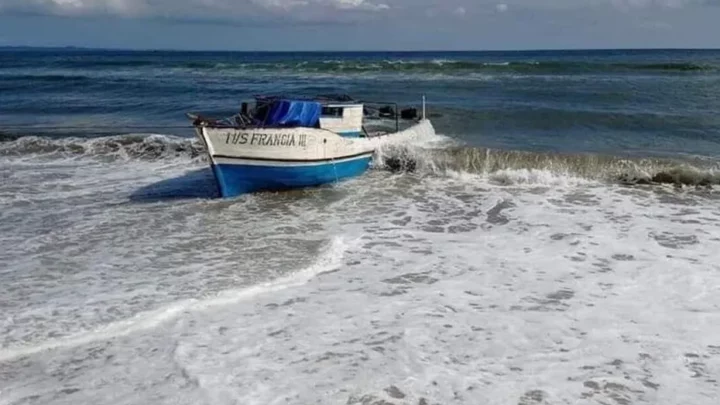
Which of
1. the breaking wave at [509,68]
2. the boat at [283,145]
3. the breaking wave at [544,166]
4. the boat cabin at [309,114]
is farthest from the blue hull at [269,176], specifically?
the breaking wave at [509,68]

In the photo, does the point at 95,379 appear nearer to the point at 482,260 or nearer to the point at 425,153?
the point at 482,260

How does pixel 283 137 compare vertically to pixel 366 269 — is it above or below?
above

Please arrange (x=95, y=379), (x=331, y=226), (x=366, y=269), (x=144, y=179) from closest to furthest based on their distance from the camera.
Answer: (x=95, y=379) < (x=366, y=269) < (x=331, y=226) < (x=144, y=179)

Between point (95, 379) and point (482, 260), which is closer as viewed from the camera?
point (95, 379)

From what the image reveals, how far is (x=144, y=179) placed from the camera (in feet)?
55.3

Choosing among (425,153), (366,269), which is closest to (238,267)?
(366,269)

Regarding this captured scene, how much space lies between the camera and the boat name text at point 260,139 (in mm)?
14047

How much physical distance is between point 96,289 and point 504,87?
106 ft

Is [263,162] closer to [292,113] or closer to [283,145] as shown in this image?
[283,145]

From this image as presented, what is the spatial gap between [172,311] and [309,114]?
7996mm

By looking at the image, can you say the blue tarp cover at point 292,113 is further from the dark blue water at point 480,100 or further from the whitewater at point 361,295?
the dark blue water at point 480,100

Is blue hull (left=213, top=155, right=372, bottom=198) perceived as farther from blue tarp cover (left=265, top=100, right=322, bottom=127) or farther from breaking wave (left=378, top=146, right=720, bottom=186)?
breaking wave (left=378, top=146, right=720, bottom=186)

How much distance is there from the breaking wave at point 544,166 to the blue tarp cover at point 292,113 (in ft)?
8.23

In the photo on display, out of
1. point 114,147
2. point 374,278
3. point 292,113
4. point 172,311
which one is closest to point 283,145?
point 292,113
